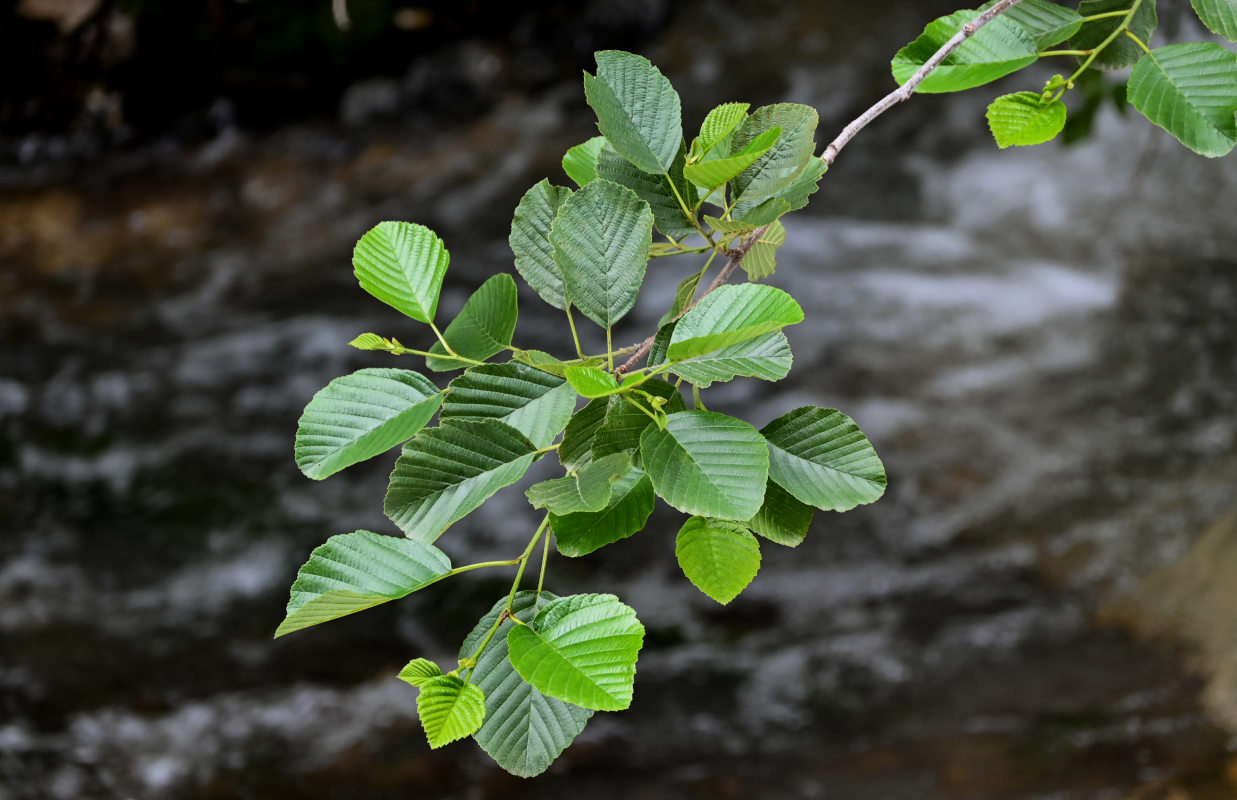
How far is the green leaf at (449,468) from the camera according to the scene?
1.65 feet

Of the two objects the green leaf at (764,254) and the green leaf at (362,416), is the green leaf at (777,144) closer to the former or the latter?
the green leaf at (764,254)

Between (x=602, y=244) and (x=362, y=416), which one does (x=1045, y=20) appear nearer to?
(x=602, y=244)

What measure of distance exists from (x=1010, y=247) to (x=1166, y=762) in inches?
82.2

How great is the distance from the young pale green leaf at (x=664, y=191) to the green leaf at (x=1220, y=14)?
1.46 feet

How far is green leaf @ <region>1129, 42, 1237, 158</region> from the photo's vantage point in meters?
0.67

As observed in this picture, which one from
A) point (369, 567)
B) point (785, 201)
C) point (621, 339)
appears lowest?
point (621, 339)

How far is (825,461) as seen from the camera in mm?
546

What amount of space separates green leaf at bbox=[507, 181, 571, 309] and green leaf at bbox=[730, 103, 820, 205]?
0.12 meters

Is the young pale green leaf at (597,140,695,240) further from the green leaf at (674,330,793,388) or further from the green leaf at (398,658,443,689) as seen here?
the green leaf at (398,658,443,689)

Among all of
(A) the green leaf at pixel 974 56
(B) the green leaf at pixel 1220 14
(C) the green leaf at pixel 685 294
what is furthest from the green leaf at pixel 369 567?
(B) the green leaf at pixel 1220 14

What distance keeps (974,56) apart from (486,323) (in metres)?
0.44

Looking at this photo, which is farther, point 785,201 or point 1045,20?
point 1045,20

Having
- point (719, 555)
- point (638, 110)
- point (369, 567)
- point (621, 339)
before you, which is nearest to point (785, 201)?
point (638, 110)

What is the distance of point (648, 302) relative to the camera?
12.0 feet
